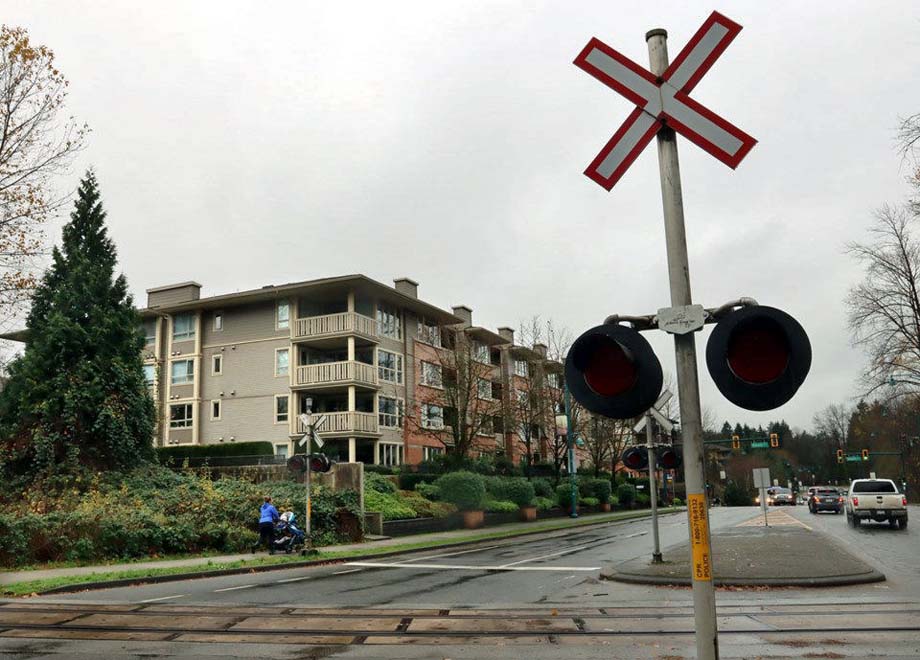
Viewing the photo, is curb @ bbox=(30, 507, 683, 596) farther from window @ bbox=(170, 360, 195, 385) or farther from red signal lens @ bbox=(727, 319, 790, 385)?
window @ bbox=(170, 360, 195, 385)

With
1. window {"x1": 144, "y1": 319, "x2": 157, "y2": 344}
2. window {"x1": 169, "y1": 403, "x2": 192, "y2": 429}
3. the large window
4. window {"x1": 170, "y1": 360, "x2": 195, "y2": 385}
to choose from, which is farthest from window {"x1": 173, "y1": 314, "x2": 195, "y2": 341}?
the large window

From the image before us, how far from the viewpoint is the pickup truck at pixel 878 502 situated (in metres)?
29.7

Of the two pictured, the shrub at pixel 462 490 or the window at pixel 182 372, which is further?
the window at pixel 182 372

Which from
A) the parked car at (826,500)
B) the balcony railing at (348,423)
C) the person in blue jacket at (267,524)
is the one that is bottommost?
the parked car at (826,500)

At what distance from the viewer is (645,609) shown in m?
11.1

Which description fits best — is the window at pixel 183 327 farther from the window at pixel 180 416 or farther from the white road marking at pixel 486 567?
the white road marking at pixel 486 567

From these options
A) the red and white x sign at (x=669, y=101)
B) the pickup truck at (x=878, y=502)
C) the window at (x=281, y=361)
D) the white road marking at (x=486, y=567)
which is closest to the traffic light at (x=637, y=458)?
the white road marking at (x=486, y=567)

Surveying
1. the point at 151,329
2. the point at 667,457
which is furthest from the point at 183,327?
the point at 667,457

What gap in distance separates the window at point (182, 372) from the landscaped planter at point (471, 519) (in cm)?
1910

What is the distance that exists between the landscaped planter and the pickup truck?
50.8 feet

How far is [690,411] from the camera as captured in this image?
3205mm

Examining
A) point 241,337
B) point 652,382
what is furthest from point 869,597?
point 241,337

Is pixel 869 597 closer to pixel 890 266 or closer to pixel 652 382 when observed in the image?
pixel 652 382

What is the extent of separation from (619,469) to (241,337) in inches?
1458
